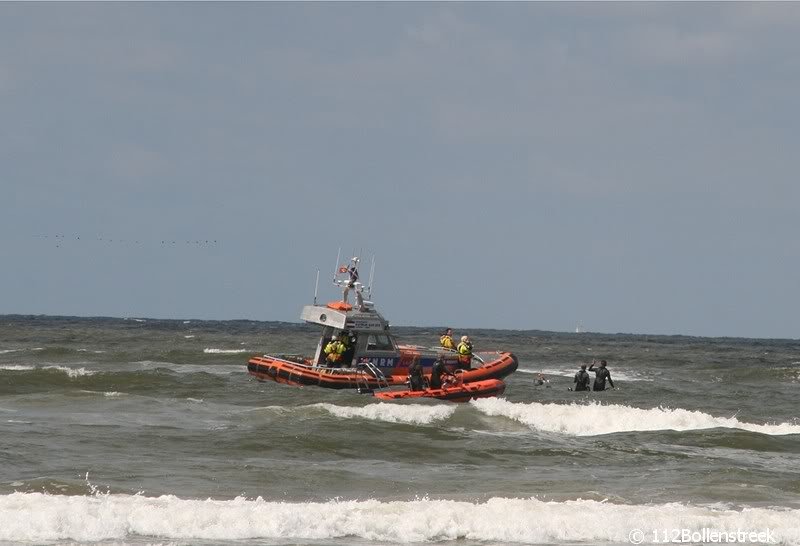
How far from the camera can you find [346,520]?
36.3ft

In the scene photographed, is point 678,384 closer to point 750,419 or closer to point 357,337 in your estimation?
point 750,419

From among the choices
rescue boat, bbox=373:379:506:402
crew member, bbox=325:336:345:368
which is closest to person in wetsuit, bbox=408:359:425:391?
rescue boat, bbox=373:379:506:402

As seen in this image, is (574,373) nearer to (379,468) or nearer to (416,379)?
(416,379)

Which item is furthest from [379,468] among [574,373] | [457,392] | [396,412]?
[574,373]

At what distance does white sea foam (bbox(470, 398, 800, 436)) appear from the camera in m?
20.4

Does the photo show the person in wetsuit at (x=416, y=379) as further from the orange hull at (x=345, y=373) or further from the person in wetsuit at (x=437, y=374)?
the orange hull at (x=345, y=373)

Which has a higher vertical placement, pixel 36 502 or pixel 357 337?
pixel 357 337

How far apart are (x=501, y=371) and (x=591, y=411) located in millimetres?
4578

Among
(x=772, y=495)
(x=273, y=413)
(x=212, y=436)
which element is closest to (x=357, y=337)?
(x=273, y=413)

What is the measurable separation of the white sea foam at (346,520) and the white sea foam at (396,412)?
25.4 ft

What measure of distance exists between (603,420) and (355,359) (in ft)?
19.6

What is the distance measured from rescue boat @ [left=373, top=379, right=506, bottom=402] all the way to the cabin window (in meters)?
1.74

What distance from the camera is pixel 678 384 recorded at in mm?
34500

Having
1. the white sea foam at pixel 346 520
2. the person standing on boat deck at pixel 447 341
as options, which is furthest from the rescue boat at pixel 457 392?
the white sea foam at pixel 346 520
